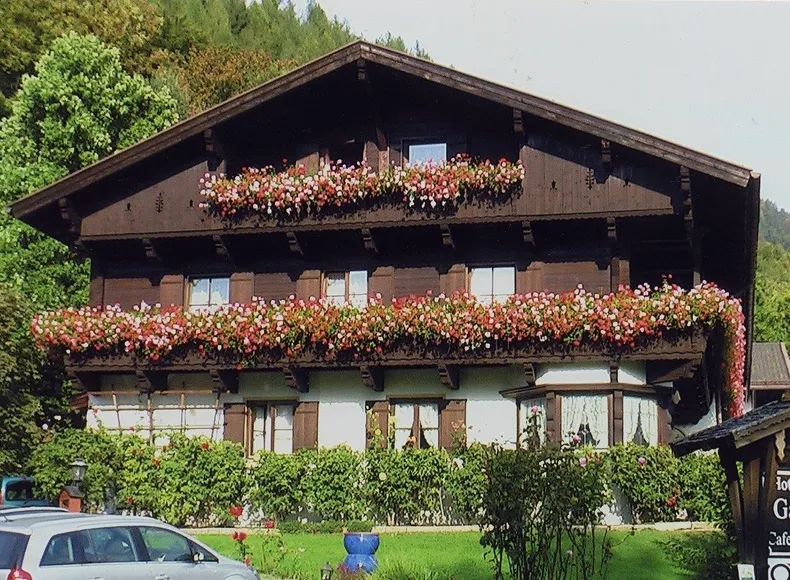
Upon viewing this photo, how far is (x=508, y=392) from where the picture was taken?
26.7m

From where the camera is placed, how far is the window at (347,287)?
28094 mm

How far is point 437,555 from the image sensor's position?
63.5ft

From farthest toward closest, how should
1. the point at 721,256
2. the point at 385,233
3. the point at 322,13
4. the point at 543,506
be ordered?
1. the point at 322,13
2. the point at 721,256
3. the point at 385,233
4. the point at 543,506

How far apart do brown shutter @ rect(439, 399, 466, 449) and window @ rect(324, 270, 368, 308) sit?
3000mm

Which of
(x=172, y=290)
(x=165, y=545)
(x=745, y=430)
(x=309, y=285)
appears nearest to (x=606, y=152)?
(x=309, y=285)

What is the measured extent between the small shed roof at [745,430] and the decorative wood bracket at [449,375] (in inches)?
483

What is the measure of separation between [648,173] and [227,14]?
58.3 metres

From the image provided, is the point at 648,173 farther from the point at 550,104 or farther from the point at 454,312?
the point at 454,312

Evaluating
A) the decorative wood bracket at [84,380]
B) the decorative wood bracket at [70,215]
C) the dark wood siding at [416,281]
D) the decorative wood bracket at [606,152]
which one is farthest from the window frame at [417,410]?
the decorative wood bracket at [70,215]

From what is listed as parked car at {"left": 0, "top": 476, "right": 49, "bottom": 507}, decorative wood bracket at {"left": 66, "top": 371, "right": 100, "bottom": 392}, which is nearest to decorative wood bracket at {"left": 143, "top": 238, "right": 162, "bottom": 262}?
decorative wood bracket at {"left": 66, "top": 371, "right": 100, "bottom": 392}

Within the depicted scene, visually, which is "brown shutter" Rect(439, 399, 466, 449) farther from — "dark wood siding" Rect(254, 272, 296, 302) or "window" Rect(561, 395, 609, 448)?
"dark wood siding" Rect(254, 272, 296, 302)

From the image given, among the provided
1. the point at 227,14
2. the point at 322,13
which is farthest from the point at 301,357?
the point at 322,13

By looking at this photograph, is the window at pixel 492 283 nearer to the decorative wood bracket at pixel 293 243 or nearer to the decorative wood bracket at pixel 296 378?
the decorative wood bracket at pixel 293 243

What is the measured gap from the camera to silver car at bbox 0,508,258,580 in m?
13.5
